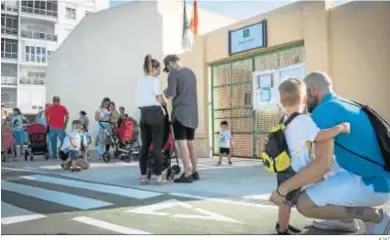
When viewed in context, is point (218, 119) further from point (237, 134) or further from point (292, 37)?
point (292, 37)

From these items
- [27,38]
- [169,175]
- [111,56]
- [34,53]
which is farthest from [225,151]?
[111,56]

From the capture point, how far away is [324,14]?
704 cm

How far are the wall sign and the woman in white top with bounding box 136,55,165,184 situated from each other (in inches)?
154

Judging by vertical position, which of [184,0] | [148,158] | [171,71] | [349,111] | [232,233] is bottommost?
[232,233]

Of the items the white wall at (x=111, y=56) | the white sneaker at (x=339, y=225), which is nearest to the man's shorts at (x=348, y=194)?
the white sneaker at (x=339, y=225)

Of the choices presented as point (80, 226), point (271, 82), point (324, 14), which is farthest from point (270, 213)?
point (271, 82)

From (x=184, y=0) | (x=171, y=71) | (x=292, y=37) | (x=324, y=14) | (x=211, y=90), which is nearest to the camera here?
(x=171, y=71)

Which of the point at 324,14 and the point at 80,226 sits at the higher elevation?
the point at 324,14

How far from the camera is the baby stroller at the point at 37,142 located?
9.41 meters

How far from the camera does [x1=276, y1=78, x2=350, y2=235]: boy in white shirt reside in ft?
8.29

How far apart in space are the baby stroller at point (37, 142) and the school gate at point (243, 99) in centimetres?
368

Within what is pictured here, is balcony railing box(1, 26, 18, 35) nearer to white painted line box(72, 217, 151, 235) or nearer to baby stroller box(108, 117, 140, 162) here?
white painted line box(72, 217, 151, 235)

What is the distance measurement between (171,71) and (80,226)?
96.5 inches

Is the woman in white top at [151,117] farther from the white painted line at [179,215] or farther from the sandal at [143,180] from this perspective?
the white painted line at [179,215]
